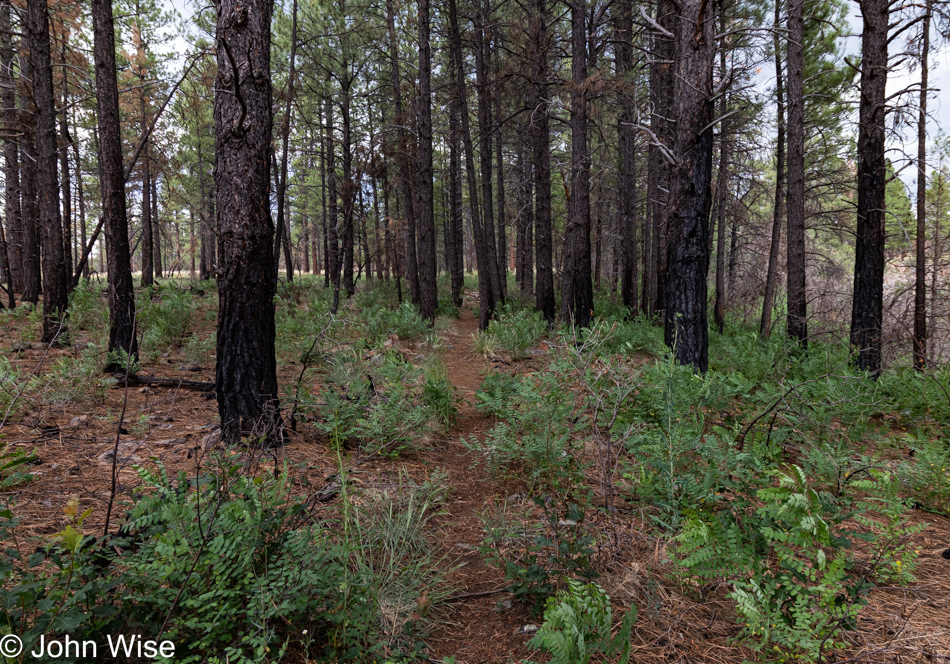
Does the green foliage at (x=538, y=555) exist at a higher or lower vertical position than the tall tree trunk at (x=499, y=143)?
lower

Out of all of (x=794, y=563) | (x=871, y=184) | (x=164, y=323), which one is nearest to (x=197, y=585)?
(x=794, y=563)

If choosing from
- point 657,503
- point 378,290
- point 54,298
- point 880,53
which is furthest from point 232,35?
point 378,290

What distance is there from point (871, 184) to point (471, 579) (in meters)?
9.30

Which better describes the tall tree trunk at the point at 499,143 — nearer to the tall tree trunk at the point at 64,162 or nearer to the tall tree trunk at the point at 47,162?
the tall tree trunk at the point at 47,162

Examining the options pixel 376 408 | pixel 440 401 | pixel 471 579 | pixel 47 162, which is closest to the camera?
pixel 471 579

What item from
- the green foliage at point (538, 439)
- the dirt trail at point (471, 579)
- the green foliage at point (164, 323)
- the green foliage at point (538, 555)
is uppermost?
the green foliage at point (164, 323)

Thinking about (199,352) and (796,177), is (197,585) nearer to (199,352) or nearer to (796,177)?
(199,352)

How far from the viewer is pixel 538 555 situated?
2.71 metres

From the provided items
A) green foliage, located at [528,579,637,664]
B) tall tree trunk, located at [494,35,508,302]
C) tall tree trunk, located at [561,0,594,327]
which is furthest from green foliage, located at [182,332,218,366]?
tall tree trunk, located at [494,35,508,302]

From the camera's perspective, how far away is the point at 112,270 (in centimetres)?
607

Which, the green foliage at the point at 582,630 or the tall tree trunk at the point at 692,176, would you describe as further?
the tall tree trunk at the point at 692,176

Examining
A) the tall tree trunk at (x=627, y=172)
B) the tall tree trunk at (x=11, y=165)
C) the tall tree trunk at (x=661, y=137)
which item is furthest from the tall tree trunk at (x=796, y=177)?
the tall tree trunk at (x=11, y=165)

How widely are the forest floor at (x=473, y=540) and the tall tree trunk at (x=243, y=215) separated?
0.48m

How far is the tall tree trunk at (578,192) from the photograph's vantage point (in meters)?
9.58
